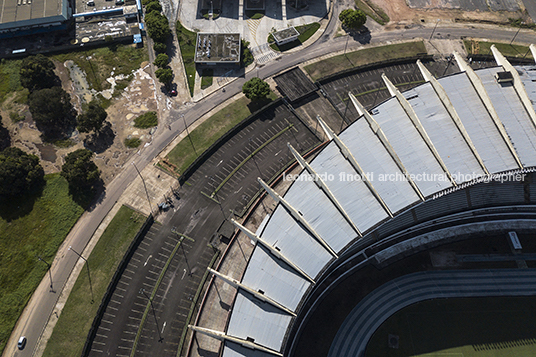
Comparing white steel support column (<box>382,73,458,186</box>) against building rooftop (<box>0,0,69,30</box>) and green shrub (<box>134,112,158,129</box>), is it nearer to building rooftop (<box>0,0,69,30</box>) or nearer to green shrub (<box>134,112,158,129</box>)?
green shrub (<box>134,112,158,129</box>)

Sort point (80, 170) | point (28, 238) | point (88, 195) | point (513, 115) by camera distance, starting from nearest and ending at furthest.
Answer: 1. point (513, 115)
2. point (28, 238)
3. point (80, 170)
4. point (88, 195)

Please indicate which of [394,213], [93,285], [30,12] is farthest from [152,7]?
[394,213]

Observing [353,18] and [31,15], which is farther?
[31,15]

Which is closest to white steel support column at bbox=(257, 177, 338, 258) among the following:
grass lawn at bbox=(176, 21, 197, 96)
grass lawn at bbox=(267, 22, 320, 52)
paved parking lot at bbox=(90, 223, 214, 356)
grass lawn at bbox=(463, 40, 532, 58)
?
paved parking lot at bbox=(90, 223, 214, 356)

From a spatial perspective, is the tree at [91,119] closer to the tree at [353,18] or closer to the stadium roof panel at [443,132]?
the stadium roof panel at [443,132]

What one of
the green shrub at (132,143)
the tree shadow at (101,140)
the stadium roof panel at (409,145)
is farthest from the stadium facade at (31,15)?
the stadium roof panel at (409,145)

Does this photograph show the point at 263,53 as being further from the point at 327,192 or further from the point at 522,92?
the point at 522,92

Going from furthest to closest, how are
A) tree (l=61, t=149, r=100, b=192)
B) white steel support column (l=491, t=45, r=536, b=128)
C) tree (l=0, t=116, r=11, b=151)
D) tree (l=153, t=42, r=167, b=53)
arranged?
tree (l=153, t=42, r=167, b=53) < tree (l=0, t=116, r=11, b=151) < tree (l=61, t=149, r=100, b=192) < white steel support column (l=491, t=45, r=536, b=128)
